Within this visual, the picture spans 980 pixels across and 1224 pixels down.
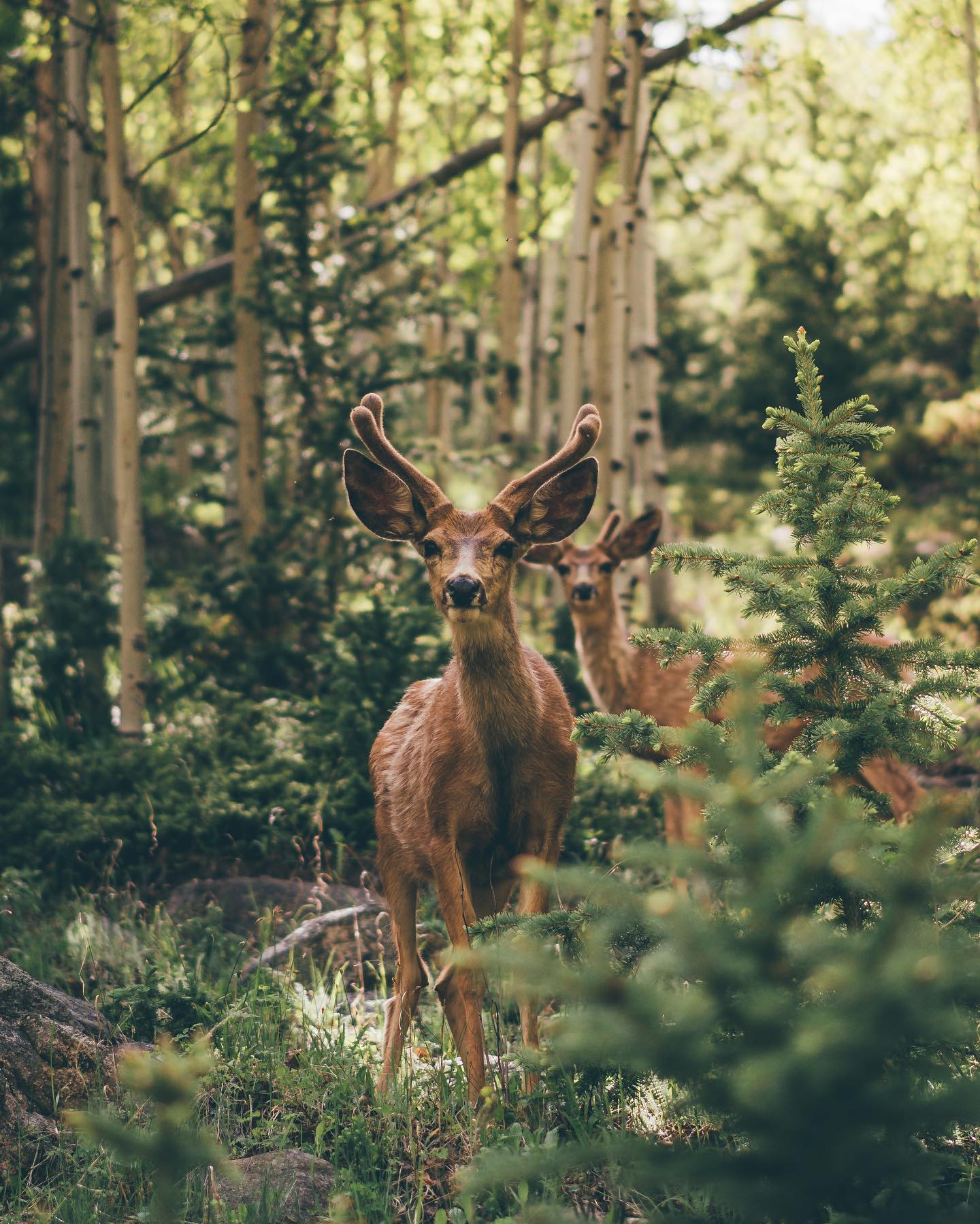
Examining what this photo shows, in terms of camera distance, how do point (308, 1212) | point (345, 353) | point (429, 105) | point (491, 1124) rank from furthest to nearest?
point (429, 105)
point (345, 353)
point (491, 1124)
point (308, 1212)

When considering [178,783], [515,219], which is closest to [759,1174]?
[178,783]

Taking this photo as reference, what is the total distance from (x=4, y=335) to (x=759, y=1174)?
53.3 feet

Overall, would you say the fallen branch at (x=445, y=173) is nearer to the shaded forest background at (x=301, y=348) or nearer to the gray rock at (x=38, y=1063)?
the shaded forest background at (x=301, y=348)

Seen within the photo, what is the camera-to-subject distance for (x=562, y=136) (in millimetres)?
18844

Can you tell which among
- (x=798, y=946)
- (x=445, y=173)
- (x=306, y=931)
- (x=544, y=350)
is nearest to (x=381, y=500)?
(x=306, y=931)

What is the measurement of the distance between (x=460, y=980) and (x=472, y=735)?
2.80ft

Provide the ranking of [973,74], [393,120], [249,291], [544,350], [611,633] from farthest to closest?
1. [544,350]
2. [973,74]
3. [393,120]
4. [249,291]
5. [611,633]

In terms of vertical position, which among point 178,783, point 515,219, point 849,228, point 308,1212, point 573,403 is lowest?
point 308,1212

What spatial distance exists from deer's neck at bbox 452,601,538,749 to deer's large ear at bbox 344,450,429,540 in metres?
0.53

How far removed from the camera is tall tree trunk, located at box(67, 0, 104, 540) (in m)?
9.22

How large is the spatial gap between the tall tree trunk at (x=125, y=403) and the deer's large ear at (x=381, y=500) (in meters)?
3.74

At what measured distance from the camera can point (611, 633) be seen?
299 inches

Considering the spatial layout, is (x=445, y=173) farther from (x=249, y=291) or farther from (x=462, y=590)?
(x=462, y=590)

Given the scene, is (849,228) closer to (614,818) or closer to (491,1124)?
(614,818)
